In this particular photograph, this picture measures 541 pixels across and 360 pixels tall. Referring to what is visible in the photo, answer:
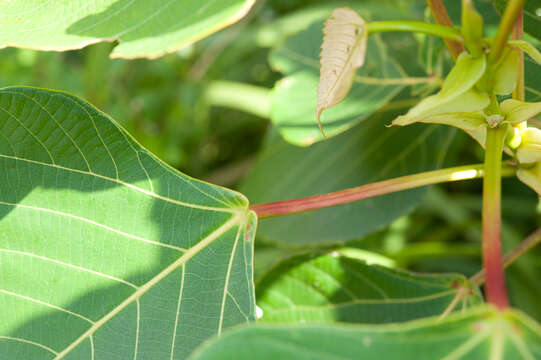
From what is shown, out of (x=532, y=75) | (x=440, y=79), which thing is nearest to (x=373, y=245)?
(x=440, y=79)

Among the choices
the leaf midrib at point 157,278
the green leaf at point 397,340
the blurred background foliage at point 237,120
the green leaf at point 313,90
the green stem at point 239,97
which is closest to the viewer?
the green leaf at point 397,340

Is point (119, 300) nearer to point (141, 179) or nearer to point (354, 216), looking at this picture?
point (141, 179)

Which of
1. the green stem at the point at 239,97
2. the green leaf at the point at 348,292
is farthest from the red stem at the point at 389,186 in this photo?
the green stem at the point at 239,97

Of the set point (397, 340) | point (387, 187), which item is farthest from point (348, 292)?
point (397, 340)

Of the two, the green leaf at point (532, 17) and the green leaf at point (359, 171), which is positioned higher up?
the green leaf at point (532, 17)

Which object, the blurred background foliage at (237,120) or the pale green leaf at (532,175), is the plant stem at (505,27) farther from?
the blurred background foliage at (237,120)

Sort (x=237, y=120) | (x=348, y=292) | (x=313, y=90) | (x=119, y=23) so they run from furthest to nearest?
(x=237, y=120)
(x=313, y=90)
(x=348, y=292)
(x=119, y=23)

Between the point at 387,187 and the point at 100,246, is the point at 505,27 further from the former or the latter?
the point at 100,246
